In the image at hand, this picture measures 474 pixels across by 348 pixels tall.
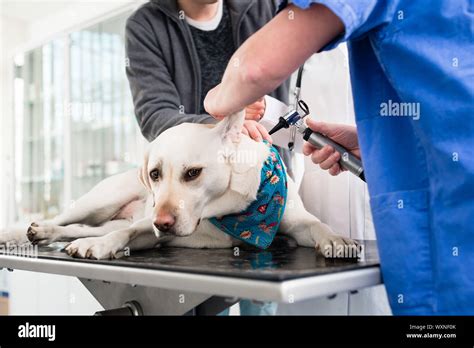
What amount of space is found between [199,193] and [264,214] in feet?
0.47

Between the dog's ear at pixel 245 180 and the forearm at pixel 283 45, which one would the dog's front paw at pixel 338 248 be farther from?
the forearm at pixel 283 45

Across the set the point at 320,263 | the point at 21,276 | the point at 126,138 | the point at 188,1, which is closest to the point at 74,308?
the point at 21,276

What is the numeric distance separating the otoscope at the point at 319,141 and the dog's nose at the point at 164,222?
329 mm

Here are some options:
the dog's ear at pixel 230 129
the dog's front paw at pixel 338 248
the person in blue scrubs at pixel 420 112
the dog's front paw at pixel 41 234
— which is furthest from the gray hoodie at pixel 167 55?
the person in blue scrubs at pixel 420 112

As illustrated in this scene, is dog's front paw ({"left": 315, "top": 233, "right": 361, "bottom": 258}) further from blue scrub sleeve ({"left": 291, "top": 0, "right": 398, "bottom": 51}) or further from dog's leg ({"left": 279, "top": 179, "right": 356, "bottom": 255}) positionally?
blue scrub sleeve ({"left": 291, "top": 0, "right": 398, "bottom": 51})

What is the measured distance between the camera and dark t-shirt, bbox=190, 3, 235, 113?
67.3 inches

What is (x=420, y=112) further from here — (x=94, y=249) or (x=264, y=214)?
(x=94, y=249)

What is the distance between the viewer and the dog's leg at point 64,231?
4.36 ft

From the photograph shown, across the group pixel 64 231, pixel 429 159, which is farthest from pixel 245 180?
pixel 64 231

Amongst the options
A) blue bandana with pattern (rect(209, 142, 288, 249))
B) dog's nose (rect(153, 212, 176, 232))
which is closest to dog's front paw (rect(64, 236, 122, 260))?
dog's nose (rect(153, 212, 176, 232))

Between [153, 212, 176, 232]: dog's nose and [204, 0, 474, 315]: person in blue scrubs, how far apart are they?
31 centimetres

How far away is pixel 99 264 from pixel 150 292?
5.0 inches

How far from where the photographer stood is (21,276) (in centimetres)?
357

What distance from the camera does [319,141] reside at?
1107mm
